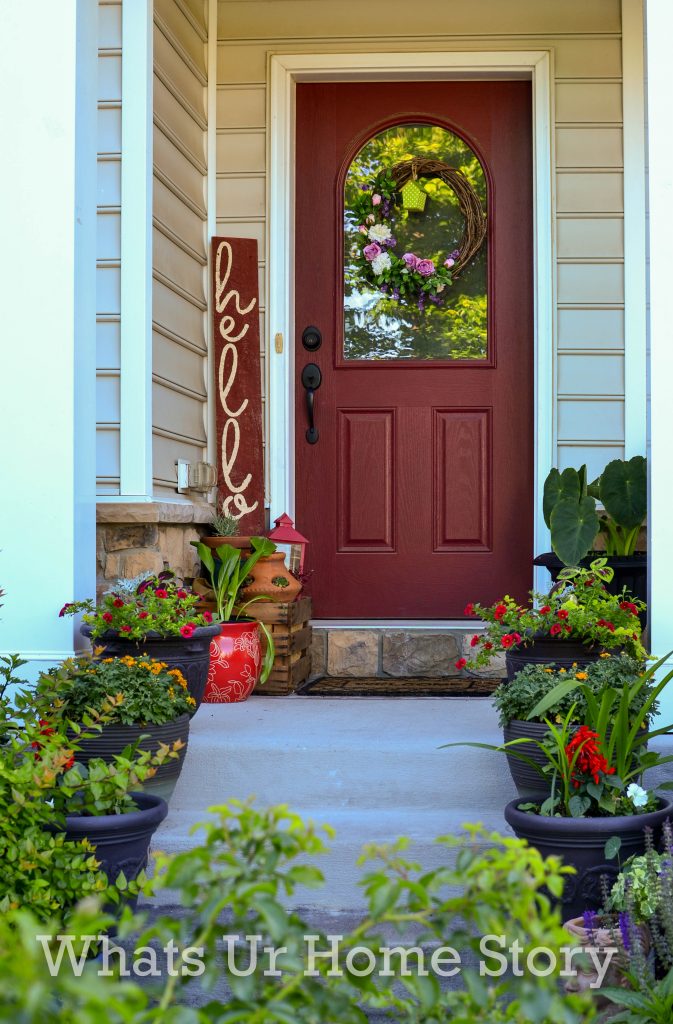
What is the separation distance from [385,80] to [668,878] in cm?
339

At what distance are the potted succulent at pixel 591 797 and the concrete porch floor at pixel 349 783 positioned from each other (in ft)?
1.09

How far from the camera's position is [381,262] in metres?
4.27

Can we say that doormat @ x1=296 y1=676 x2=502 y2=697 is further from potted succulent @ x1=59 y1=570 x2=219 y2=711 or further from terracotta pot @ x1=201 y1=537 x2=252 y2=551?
potted succulent @ x1=59 y1=570 x2=219 y2=711

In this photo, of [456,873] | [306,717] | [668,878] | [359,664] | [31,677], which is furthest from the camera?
[359,664]

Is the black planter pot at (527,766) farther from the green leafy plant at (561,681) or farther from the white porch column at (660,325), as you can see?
the white porch column at (660,325)

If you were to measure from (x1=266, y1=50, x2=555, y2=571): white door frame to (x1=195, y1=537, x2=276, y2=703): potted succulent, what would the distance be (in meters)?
0.59

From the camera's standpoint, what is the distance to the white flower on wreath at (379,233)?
4.27 meters

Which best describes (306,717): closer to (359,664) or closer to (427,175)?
(359,664)

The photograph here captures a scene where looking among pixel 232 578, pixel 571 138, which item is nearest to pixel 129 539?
pixel 232 578

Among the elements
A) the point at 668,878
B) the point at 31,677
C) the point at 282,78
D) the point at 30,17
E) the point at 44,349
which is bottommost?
the point at 668,878

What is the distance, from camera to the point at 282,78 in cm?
424

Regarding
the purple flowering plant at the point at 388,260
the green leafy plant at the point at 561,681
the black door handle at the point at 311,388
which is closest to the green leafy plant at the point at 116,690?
the green leafy plant at the point at 561,681

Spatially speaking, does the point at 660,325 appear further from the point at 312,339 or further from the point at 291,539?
the point at 312,339

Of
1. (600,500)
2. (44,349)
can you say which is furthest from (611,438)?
(44,349)
